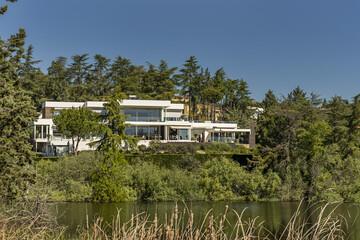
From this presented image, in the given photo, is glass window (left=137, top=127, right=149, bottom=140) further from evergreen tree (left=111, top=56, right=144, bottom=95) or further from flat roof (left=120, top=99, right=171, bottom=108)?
evergreen tree (left=111, top=56, right=144, bottom=95)

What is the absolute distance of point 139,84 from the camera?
187 feet

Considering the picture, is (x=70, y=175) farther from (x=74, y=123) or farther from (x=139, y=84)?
(x=139, y=84)

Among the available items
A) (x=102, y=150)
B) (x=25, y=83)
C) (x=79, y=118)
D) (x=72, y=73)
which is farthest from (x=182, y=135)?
(x=72, y=73)

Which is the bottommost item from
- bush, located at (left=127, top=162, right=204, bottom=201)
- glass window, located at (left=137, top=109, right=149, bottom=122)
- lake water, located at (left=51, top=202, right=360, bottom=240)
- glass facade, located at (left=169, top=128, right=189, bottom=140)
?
lake water, located at (left=51, top=202, right=360, bottom=240)

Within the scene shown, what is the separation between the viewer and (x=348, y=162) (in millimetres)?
27906

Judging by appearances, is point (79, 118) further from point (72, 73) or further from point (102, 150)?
point (72, 73)

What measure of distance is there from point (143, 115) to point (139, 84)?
17555mm

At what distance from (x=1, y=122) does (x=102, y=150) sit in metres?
13.2

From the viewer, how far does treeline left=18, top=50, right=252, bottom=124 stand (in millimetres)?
52312

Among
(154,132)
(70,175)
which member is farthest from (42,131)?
(70,175)

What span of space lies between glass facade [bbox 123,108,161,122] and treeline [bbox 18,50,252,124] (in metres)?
9.28

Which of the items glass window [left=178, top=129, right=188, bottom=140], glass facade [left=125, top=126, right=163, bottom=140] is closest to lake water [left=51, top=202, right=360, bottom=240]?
glass facade [left=125, top=126, right=163, bottom=140]

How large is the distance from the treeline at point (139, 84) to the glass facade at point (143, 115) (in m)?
9.28

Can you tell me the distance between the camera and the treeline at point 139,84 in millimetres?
52312
